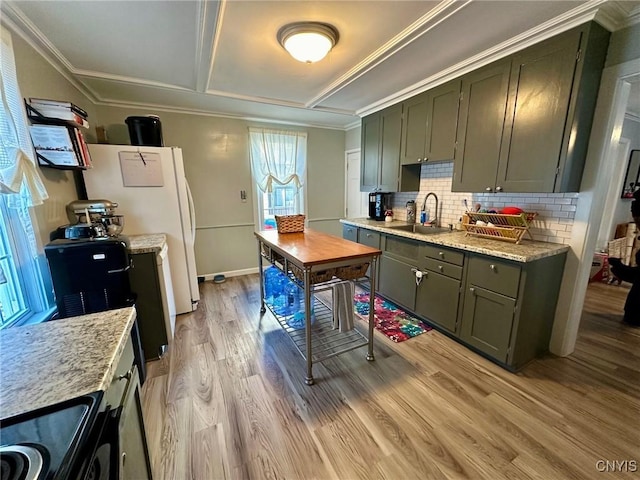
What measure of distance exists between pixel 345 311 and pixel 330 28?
6.80ft

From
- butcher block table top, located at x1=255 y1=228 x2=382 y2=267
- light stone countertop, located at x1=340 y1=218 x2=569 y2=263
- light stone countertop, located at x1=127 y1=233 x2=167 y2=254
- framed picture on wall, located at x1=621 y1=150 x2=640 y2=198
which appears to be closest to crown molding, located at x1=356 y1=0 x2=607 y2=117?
light stone countertop, located at x1=340 y1=218 x2=569 y2=263

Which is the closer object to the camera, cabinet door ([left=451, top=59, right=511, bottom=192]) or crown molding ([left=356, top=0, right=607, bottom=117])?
crown molding ([left=356, top=0, right=607, bottom=117])

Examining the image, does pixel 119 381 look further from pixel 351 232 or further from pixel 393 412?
pixel 351 232

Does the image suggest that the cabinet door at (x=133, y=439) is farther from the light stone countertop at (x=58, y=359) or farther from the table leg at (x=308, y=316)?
the table leg at (x=308, y=316)

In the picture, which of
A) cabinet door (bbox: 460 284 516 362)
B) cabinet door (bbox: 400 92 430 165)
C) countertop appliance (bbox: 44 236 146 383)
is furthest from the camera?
cabinet door (bbox: 400 92 430 165)

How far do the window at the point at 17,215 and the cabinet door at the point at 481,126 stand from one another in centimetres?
324

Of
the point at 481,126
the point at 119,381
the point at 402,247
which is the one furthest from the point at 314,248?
the point at 481,126

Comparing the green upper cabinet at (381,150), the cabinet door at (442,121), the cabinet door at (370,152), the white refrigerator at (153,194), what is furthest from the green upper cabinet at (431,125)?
the white refrigerator at (153,194)

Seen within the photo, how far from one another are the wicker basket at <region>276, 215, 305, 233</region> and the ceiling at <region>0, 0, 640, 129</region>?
139 cm

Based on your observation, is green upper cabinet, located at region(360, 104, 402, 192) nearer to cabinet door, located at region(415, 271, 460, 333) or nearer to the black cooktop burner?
cabinet door, located at region(415, 271, 460, 333)

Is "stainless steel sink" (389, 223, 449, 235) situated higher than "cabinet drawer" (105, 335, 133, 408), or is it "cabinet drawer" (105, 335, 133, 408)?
"stainless steel sink" (389, 223, 449, 235)

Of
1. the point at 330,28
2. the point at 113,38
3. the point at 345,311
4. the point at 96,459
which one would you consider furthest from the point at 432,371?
the point at 113,38

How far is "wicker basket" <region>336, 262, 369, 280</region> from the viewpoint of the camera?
78.3 inches

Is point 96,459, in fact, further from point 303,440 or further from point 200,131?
point 200,131
